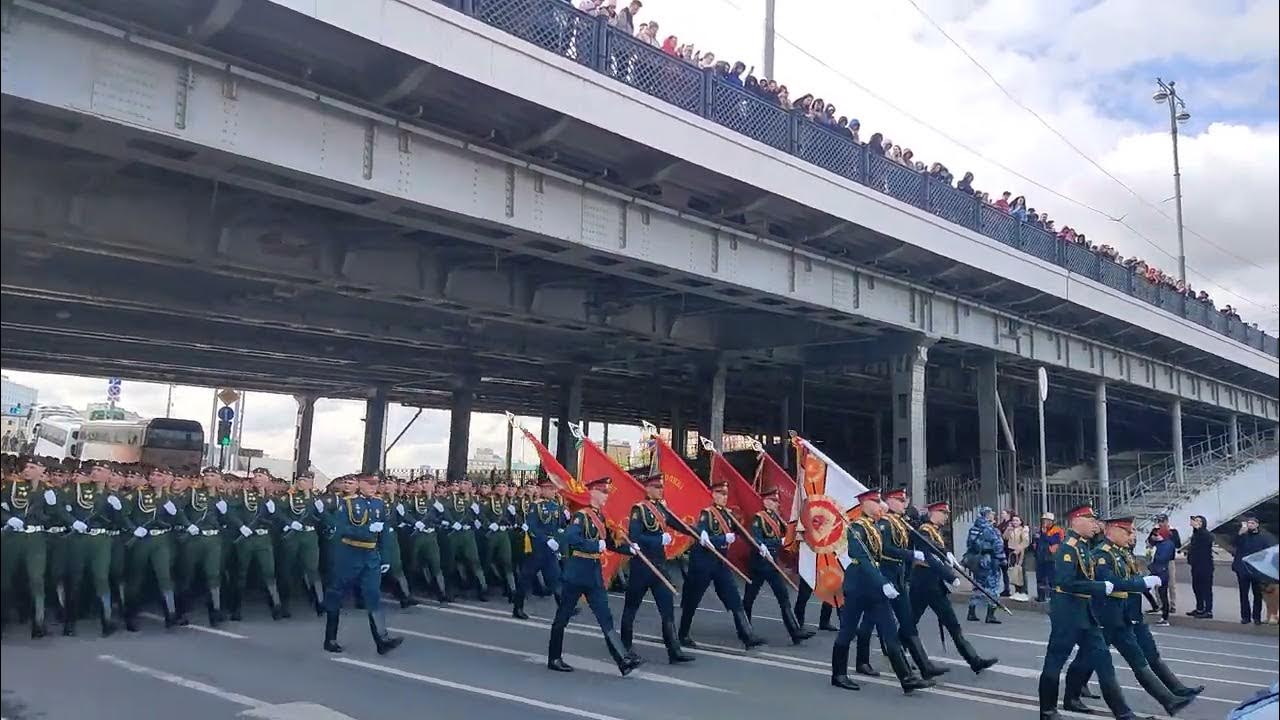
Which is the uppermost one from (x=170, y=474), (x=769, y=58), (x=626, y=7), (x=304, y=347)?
(x=769, y=58)

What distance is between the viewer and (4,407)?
2916mm

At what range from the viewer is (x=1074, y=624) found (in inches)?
298

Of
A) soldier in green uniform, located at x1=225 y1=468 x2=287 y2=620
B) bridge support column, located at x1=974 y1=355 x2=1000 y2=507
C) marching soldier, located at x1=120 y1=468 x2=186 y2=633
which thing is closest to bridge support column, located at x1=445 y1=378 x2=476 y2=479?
A: bridge support column, located at x1=974 y1=355 x2=1000 y2=507

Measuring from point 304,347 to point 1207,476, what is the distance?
31.4 meters

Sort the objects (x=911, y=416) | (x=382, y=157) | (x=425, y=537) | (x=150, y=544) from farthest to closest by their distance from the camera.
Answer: (x=911, y=416)
(x=425, y=537)
(x=382, y=157)
(x=150, y=544)

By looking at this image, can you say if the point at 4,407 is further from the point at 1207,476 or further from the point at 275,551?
the point at 1207,476

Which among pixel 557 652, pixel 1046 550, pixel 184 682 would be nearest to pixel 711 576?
pixel 557 652

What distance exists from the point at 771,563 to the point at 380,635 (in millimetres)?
4470

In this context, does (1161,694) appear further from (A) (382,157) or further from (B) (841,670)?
(A) (382,157)

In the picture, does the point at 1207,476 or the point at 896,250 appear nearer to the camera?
the point at 896,250

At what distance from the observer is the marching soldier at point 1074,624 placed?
7520mm

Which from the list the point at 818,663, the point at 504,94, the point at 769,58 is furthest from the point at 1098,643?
the point at 769,58

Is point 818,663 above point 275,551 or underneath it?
underneath


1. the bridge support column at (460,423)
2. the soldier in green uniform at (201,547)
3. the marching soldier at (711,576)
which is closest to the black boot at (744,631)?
the marching soldier at (711,576)
